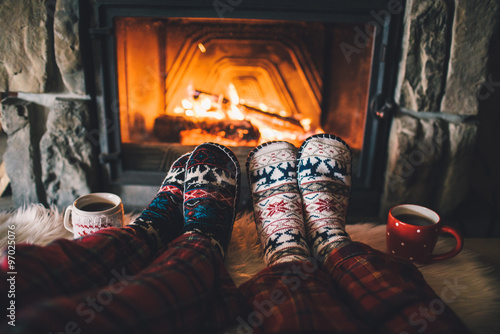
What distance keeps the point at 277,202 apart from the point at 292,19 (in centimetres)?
52

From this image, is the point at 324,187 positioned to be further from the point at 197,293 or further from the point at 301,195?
the point at 197,293

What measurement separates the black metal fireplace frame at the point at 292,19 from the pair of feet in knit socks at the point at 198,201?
0.98 ft

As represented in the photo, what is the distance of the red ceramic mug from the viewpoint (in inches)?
29.6

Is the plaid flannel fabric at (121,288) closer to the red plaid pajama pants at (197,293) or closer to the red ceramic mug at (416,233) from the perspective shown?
the red plaid pajama pants at (197,293)

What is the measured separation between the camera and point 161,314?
0.46 m

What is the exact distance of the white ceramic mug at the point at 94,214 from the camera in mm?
726

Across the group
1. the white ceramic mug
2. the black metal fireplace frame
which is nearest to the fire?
the black metal fireplace frame

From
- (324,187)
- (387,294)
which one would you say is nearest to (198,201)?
(324,187)

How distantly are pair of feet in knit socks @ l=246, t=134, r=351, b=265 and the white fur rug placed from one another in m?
0.07

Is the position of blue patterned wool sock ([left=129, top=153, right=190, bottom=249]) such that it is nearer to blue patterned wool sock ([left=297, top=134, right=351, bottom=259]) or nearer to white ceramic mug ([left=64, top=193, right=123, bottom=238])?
white ceramic mug ([left=64, top=193, right=123, bottom=238])

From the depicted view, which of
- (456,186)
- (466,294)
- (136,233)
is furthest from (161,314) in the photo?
(456,186)

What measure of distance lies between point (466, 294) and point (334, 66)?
31.6 inches

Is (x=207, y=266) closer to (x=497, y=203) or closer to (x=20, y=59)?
(x=20, y=59)

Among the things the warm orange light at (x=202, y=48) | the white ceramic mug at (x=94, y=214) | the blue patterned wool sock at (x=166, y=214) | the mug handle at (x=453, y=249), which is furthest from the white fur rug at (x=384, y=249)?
the warm orange light at (x=202, y=48)
